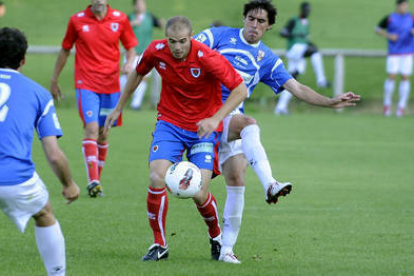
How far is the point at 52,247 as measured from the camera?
5.39 m

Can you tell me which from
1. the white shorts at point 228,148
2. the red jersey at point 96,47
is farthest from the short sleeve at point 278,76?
the red jersey at point 96,47

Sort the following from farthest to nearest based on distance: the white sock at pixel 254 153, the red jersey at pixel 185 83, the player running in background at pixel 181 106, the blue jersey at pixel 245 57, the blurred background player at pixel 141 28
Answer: the blurred background player at pixel 141 28 → the blue jersey at pixel 245 57 → the white sock at pixel 254 153 → the red jersey at pixel 185 83 → the player running in background at pixel 181 106

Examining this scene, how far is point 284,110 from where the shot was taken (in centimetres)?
2245

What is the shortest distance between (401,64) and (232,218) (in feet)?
52.9

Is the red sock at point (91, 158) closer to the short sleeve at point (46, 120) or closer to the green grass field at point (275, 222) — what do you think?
the green grass field at point (275, 222)

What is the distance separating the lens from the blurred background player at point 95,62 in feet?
35.8

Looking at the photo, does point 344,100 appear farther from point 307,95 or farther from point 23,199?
point 23,199

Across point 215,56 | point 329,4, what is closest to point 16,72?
point 215,56

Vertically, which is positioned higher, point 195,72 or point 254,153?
point 195,72

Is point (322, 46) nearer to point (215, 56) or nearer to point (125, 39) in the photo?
point (125, 39)

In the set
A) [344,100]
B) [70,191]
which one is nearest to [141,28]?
[344,100]

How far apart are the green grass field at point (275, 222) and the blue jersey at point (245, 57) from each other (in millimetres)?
1470

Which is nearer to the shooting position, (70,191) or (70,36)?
(70,191)

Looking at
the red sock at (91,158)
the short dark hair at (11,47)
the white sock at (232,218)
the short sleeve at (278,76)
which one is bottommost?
the red sock at (91,158)
